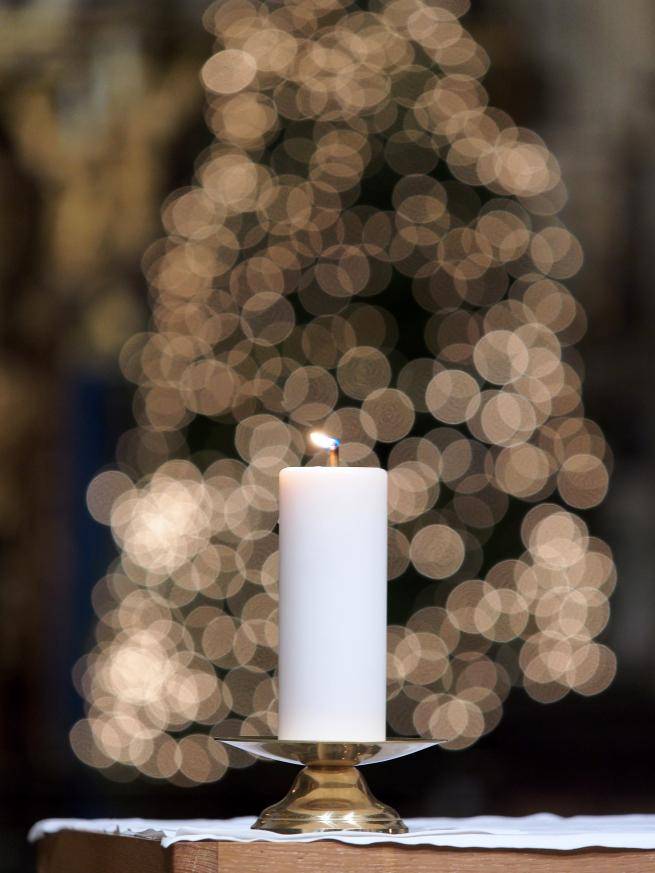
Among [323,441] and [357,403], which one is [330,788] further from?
[357,403]

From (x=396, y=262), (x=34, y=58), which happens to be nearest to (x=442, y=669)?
(x=396, y=262)

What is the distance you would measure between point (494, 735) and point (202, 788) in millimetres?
316

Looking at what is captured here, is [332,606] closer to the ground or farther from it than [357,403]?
closer to the ground

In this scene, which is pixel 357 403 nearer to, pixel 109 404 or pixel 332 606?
pixel 109 404

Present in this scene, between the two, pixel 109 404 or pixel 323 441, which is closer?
pixel 323 441

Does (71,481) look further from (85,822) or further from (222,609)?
(85,822)

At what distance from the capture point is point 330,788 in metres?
0.40

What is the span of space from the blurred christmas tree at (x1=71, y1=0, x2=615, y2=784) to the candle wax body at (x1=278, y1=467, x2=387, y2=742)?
108 cm

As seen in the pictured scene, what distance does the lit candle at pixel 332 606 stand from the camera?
0.39 metres

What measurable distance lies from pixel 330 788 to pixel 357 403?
3.71ft

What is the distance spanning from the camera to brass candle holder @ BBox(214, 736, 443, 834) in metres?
0.39

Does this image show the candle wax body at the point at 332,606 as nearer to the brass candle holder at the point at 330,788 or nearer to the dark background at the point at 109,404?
the brass candle holder at the point at 330,788

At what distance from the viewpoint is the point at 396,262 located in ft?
5.09

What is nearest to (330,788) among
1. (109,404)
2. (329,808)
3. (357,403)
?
(329,808)
